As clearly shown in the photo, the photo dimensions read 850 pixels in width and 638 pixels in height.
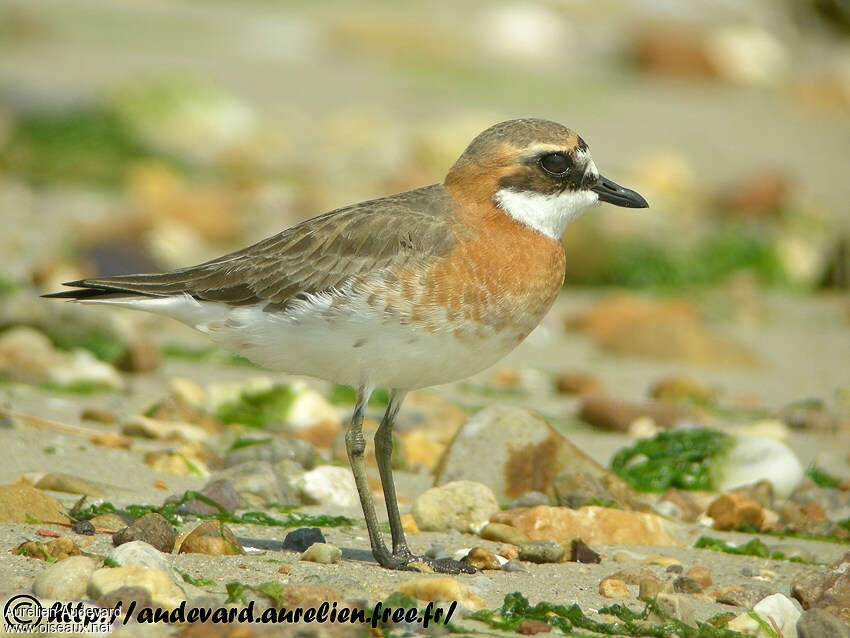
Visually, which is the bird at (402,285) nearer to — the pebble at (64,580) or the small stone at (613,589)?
the small stone at (613,589)

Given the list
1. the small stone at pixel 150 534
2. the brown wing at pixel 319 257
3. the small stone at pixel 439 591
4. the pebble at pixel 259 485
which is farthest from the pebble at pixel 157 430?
the small stone at pixel 439 591

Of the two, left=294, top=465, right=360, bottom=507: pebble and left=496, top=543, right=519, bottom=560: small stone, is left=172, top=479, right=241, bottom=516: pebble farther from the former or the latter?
left=496, top=543, right=519, bottom=560: small stone

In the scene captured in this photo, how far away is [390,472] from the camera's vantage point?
6.19m

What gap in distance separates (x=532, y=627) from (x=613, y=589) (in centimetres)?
73

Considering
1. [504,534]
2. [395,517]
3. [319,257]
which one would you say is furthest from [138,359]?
[504,534]

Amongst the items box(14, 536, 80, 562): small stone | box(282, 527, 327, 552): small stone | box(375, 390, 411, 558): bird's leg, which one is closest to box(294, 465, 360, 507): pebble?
box(375, 390, 411, 558): bird's leg

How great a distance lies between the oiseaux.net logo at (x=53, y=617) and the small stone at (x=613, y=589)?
216 centimetres

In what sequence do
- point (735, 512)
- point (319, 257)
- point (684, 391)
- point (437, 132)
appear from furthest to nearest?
point (437, 132), point (684, 391), point (735, 512), point (319, 257)

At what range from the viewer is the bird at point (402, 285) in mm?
5762

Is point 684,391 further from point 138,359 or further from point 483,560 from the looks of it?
point 483,560

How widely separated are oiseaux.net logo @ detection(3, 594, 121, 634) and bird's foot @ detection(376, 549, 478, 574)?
5.10 ft

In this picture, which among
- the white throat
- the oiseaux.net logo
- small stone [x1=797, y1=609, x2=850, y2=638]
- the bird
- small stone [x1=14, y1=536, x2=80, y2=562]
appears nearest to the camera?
the oiseaux.net logo

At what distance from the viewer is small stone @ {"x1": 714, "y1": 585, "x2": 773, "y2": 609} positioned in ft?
17.6

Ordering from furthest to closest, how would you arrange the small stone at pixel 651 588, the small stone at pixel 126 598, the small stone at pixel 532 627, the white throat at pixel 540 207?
the white throat at pixel 540 207 → the small stone at pixel 651 588 → the small stone at pixel 532 627 → the small stone at pixel 126 598
